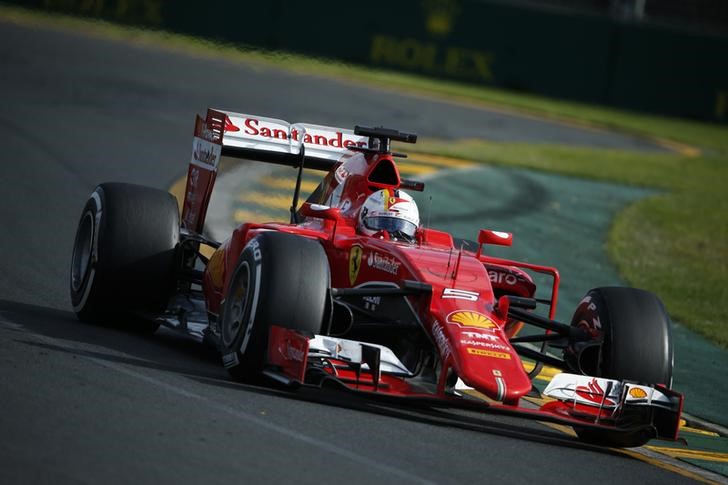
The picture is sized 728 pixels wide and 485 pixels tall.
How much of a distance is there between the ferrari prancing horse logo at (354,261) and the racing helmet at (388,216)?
47 cm

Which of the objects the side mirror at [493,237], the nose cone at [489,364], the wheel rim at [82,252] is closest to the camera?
the nose cone at [489,364]

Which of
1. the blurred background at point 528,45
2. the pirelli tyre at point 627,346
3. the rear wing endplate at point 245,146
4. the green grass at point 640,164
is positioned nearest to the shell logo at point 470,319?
the pirelli tyre at point 627,346

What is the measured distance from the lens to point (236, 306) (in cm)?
871

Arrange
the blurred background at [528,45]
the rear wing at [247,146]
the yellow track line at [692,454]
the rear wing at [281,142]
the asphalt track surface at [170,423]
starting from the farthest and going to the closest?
the blurred background at [528,45], the rear wing at [281,142], the rear wing at [247,146], the yellow track line at [692,454], the asphalt track surface at [170,423]

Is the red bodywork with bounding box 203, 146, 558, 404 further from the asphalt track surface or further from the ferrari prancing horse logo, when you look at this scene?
the asphalt track surface

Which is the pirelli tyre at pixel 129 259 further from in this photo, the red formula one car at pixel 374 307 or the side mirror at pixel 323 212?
the side mirror at pixel 323 212

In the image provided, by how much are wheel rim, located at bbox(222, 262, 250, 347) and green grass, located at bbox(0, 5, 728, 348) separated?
594 cm

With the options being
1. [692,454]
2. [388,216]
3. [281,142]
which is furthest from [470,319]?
[281,142]

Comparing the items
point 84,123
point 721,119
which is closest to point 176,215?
point 84,123

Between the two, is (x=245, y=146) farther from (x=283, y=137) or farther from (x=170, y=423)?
(x=170, y=423)

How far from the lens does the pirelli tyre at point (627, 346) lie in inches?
338

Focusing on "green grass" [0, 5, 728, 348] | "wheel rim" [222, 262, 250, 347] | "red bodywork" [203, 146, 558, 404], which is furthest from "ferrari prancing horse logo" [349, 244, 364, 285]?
"green grass" [0, 5, 728, 348]

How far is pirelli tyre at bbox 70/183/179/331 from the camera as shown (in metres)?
9.57

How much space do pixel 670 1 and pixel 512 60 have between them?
7931mm
